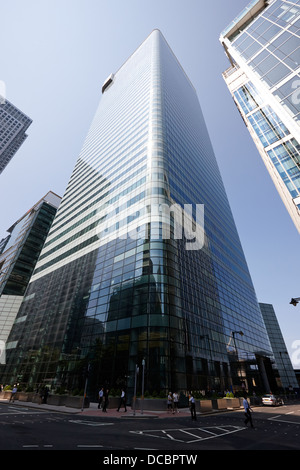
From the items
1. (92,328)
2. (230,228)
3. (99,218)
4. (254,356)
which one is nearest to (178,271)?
(92,328)

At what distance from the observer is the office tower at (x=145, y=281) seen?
25891 mm

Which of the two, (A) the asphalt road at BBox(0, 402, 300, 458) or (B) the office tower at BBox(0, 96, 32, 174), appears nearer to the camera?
(A) the asphalt road at BBox(0, 402, 300, 458)

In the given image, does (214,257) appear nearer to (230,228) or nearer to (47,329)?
(230,228)

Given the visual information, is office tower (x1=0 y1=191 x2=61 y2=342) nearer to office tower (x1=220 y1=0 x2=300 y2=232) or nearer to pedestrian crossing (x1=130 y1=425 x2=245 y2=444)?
pedestrian crossing (x1=130 y1=425 x2=245 y2=444)

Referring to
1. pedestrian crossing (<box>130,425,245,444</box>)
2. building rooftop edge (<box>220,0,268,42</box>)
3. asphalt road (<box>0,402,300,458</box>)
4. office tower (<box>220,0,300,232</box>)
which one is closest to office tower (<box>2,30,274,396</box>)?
pedestrian crossing (<box>130,425,245,444</box>)

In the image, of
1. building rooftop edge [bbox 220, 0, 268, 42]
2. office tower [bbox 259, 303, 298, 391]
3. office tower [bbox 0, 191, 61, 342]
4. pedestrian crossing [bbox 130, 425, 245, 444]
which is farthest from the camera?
office tower [bbox 259, 303, 298, 391]

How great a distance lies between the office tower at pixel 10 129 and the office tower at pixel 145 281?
107m

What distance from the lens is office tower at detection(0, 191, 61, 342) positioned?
5997 centimetres

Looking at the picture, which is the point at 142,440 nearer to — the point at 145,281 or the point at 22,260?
the point at 145,281

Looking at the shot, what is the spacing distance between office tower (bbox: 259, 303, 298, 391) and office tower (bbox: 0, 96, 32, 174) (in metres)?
167

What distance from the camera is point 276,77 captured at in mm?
33094

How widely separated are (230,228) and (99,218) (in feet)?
129

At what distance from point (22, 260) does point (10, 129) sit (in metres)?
116

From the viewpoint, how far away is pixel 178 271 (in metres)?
30.3
